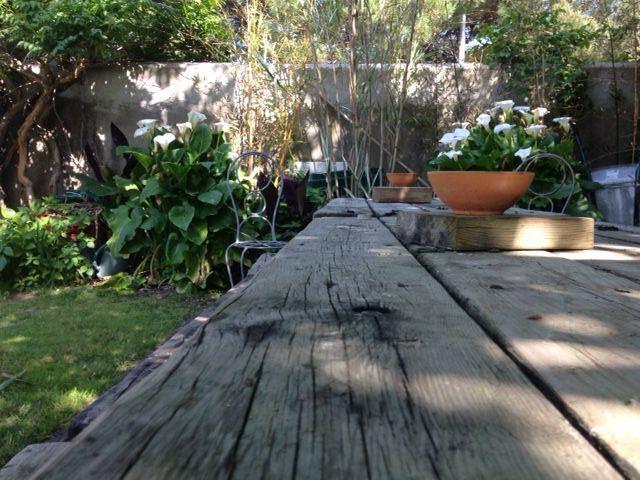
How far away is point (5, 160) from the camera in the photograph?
6.28 meters

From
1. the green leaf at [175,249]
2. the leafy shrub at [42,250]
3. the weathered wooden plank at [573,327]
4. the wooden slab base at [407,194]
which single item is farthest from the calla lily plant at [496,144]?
the leafy shrub at [42,250]

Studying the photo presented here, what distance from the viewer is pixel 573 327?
750 mm

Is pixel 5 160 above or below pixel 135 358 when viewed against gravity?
above


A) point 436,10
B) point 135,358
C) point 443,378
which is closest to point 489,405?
point 443,378

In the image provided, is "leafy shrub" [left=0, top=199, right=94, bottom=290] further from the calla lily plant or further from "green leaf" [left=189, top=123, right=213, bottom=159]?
the calla lily plant

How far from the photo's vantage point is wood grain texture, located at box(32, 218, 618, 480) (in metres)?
0.40

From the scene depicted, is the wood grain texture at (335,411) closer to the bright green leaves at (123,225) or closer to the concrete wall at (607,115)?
the bright green leaves at (123,225)

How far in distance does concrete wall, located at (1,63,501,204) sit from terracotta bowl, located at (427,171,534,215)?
4.34m

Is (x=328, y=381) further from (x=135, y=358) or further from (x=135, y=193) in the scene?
(x=135, y=193)

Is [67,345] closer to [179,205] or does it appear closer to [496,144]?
[179,205]

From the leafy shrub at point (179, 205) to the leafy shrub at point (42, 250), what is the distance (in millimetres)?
409

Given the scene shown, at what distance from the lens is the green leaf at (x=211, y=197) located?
4020 millimetres

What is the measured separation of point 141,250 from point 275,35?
7.77ft

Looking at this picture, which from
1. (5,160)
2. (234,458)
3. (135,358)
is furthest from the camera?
(5,160)
